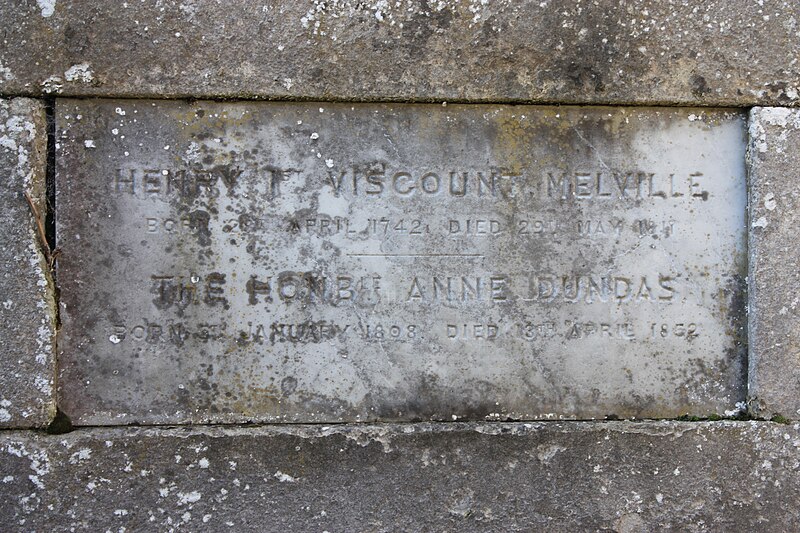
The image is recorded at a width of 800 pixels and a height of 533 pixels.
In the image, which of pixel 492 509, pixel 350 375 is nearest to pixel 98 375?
pixel 350 375

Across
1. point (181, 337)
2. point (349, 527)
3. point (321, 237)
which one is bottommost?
point (349, 527)

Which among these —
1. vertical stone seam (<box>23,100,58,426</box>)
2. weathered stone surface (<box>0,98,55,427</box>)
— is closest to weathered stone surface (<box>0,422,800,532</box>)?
weathered stone surface (<box>0,98,55,427</box>)

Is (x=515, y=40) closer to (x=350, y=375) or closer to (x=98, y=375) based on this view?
(x=350, y=375)

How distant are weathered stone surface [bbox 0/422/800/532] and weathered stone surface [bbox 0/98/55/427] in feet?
0.46

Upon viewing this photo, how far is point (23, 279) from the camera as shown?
1.95 meters

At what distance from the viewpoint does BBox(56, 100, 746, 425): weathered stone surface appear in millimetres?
1991

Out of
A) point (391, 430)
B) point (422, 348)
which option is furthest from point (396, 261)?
point (391, 430)

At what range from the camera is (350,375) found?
2.04m

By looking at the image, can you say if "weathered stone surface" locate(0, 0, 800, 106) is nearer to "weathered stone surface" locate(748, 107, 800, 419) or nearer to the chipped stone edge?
"weathered stone surface" locate(748, 107, 800, 419)

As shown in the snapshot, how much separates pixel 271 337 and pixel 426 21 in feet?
3.78

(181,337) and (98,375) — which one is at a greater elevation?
(181,337)

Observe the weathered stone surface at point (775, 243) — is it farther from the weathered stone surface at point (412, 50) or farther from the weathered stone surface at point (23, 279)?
the weathered stone surface at point (23, 279)

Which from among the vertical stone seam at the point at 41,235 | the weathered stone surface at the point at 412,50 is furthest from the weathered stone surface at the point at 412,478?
the weathered stone surface at the point at 412,50

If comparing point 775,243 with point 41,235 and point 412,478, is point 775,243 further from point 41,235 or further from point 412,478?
point 41,235
